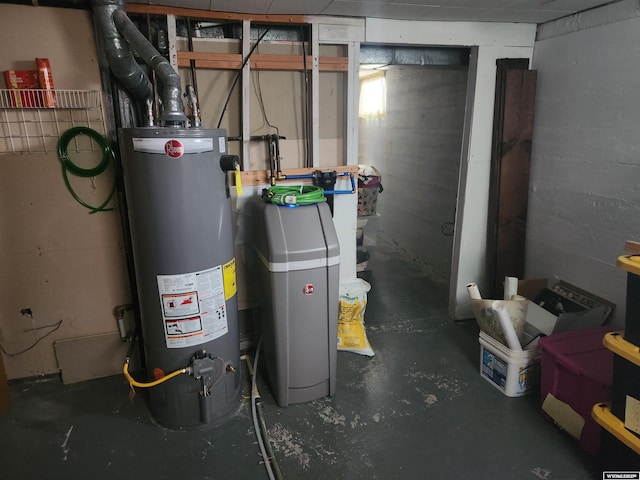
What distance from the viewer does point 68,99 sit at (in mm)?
2105

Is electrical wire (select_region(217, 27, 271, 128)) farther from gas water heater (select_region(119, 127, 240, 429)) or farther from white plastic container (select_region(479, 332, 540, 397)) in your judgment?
white plastic container (select_region(479, 332, 540, 397))

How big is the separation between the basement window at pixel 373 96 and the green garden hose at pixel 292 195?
10.7 feet

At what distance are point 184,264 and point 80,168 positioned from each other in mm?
923

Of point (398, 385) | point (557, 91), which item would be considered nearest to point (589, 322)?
point (398, 385)

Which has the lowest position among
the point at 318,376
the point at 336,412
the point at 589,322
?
the point at 336,412

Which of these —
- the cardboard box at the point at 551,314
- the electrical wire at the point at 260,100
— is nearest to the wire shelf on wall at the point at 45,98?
the electrical wire at the point at 260,100

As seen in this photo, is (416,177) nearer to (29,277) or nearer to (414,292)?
(414,292)

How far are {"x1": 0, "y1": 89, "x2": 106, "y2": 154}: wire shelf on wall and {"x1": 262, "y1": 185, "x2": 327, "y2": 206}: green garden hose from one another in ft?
3.29

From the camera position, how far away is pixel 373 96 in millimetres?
5410

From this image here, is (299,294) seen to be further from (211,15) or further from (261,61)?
(211,15)

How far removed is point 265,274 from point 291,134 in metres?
1.04

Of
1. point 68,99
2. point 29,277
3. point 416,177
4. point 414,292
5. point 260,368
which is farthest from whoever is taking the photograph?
point 416,177

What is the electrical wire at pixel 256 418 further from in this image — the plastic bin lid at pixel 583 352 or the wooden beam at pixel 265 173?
the plastic bin lid at pixel 583 352

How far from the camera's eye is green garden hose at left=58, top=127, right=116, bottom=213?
2.12m
